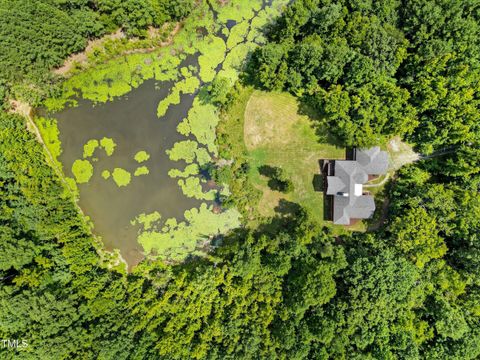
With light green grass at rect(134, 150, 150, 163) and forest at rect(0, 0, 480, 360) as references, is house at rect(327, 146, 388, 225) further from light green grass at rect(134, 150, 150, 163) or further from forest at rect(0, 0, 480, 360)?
light green grass at rect(134, 150, 150, 163)

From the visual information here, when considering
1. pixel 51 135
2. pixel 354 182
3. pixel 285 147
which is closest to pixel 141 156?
pixel 51 135

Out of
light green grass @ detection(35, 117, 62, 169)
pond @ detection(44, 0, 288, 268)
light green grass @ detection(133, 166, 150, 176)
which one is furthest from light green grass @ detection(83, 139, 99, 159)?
light green grass @ detection(133, 166, 150, 176)

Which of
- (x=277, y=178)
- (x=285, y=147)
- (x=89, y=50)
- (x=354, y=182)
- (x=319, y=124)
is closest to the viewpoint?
(x=354, y=182)

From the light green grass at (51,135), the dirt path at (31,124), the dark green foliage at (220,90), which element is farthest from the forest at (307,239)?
the dark green foliage at (220,90)

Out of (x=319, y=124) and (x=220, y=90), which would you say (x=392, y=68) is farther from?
(x=220, y=90)

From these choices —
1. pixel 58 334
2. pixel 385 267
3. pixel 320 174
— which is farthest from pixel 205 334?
pixel 320 174

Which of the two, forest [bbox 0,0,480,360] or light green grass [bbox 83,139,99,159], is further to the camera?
light green grass [bbox 83,139,99,159]
